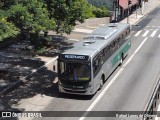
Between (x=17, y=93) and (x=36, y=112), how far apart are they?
356cm

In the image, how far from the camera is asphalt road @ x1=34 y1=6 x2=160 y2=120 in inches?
846

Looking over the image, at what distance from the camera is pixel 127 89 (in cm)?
2430

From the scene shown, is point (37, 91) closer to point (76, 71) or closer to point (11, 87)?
point (11, 87)

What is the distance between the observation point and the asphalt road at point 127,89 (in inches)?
846

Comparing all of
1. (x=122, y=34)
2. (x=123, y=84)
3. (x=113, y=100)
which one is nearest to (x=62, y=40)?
(x=122, y=34)

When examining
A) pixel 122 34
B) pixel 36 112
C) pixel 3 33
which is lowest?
pixel 36 112

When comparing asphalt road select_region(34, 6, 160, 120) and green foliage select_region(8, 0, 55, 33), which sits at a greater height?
green foliage select_region(8, 0, 55, 33)

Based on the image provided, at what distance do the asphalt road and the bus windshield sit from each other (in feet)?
4.80

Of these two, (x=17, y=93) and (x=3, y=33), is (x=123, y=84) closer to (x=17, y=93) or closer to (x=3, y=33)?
(x=17, y=93)

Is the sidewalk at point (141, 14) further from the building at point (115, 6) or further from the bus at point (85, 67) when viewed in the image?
the bus at point (85, 67)

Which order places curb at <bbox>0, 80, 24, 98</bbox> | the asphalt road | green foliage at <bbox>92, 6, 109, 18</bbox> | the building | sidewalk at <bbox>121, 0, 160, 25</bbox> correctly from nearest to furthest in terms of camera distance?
the asphalt road
curb at <bbox>0, 80, 24, 98</bbox>
green foliage at <bbox>92, 6, 109, 18</bbox>
the building
sidewalk at <bbox>121, 0, 160, 25</bbox>

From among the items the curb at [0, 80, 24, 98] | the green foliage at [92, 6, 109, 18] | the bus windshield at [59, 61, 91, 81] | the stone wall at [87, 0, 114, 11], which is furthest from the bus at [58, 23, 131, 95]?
the stone wall at [87, 0, 114, 11]

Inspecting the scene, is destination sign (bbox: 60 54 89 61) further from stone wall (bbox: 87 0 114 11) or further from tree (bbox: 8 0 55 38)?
stone wall (bbox: 87 0 114 11)

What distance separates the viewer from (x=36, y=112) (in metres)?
21.0
